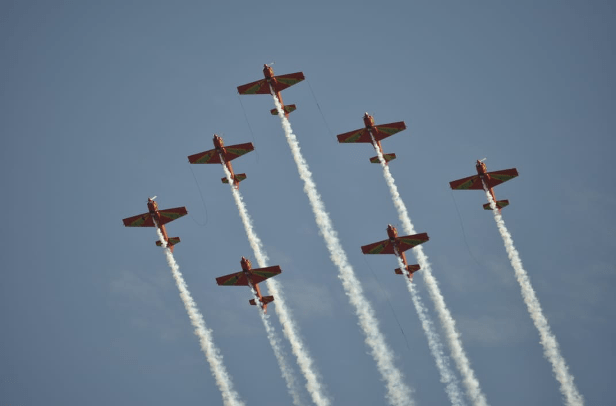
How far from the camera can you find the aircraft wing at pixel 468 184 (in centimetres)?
8731

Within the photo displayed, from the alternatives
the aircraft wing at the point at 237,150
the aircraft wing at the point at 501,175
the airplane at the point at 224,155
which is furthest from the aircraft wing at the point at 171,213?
the aircraft wing at the point at 501,175

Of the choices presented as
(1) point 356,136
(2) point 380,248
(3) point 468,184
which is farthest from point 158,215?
(3) point 468,184

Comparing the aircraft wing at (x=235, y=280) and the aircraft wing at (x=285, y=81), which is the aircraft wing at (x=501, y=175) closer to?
the aircraft wing at (x=285, y=81)

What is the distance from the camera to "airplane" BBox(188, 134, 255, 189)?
89438mm

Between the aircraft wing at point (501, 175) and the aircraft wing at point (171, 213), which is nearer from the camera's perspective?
the aircraft wing at point (501, 175)

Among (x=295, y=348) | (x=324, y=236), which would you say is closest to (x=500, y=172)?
(x=324, y=236)

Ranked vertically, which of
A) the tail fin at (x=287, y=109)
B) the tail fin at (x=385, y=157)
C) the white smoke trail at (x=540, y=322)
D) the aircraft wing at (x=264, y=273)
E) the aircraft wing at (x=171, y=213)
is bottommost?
the white smoke trail at (x=540, y=322)

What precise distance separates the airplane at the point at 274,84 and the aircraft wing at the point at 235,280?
1501cm

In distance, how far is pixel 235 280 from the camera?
85.5 m

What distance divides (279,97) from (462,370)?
95.2ft

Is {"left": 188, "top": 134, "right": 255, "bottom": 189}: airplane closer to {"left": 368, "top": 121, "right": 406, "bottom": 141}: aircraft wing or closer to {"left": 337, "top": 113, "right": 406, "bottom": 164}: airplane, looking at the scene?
{"left": 337, "top": 113, "right": 406, "bottom": 164}: airplane

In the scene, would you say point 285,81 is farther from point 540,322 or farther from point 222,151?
point 540,322

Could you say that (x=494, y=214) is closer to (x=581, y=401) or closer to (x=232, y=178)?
(x=581, y=401)

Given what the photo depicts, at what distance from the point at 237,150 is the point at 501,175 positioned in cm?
2352
